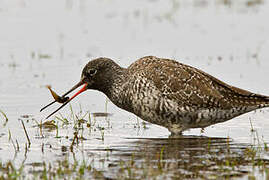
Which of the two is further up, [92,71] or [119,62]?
[119,62]

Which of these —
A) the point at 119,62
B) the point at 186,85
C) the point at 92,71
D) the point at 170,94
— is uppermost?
the point at 119,62

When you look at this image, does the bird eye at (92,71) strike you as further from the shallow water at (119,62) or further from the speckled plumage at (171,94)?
the shallow water at (119,62)

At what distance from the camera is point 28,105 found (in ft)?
44.0

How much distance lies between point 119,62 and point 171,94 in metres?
6.05

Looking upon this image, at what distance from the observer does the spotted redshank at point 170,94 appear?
1104 cm

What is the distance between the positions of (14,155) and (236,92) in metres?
4.09

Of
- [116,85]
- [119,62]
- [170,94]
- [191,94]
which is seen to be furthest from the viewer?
[119,62]

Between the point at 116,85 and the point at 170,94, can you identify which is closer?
the point at 170,94

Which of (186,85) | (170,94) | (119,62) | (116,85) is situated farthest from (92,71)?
(119,62)

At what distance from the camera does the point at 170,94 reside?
11070 mm

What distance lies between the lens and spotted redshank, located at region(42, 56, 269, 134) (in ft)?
36.2

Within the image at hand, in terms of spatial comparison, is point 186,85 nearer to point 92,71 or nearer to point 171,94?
point 171,94

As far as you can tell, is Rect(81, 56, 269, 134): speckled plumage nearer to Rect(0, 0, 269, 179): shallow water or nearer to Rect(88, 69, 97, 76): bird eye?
Rect(88, 69, 97, 76): bird eye

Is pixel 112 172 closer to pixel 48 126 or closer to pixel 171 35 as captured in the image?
pixel 48 126
